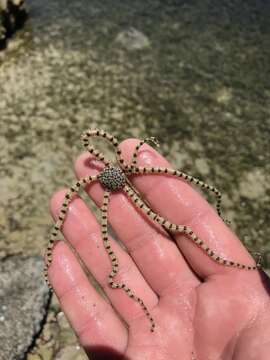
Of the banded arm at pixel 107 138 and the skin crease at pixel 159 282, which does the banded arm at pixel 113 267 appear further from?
the banded arm at pixel 107 138

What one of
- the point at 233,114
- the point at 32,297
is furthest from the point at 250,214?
the point at 32,297

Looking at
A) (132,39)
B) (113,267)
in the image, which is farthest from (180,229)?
(132,39)

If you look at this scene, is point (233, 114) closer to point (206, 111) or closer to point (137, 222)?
point (206, 111)

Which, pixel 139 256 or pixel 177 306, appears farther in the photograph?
pixel 139 256

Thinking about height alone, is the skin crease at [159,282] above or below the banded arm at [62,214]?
below

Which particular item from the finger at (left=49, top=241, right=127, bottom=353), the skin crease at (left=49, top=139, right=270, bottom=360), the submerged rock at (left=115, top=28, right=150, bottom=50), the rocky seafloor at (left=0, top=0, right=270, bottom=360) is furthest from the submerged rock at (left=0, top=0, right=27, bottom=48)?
the finger at (left=49, top=241, right=127, bottom=353)

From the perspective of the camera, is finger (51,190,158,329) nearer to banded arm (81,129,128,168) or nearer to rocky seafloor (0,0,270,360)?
banded arm (81,129,128,168)

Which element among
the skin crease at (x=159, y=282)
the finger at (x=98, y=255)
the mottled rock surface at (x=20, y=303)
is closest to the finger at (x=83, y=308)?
the skin crease at (x=159, y=282)
